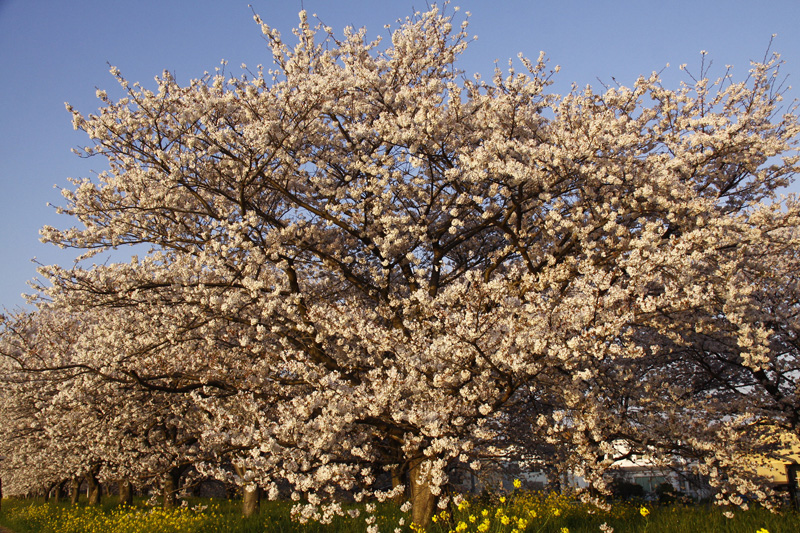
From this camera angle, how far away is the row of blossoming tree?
8.28 metres

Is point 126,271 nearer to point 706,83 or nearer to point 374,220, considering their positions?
point 374,220

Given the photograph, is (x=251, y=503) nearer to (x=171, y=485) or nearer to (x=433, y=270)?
(x=171, y=485)

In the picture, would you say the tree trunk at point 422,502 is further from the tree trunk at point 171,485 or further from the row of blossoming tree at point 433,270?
the tree trunk at point 171,485

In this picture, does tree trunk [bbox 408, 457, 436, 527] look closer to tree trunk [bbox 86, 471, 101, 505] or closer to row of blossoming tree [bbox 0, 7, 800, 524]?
row of blossoming tree [bbox 0, 7, 800, 524]

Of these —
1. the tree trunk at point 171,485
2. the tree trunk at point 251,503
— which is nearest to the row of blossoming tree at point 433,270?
the tree trunk at point 251,503

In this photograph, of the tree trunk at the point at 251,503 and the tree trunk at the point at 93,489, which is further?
the tree trunk at the point at 93,489

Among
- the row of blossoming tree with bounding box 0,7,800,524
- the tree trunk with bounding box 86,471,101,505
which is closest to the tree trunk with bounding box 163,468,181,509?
the row of blossoming tree with bounding box 0,7,800,524

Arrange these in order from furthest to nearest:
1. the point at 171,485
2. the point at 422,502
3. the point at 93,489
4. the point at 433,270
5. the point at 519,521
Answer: the point at 93,489
the point at 171,485
the point at 433,270
the point at 422,502
the point at 519,521

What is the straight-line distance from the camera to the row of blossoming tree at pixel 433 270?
8.28 meters

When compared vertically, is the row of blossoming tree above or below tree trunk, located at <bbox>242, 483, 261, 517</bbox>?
above

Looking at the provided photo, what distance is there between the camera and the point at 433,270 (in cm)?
1103

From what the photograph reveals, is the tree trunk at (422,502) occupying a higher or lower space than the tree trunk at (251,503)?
higher

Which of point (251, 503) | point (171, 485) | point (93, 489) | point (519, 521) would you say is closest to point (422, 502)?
point (519, 521)

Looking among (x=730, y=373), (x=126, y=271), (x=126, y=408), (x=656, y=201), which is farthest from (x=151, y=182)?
(x=730, y=373)
